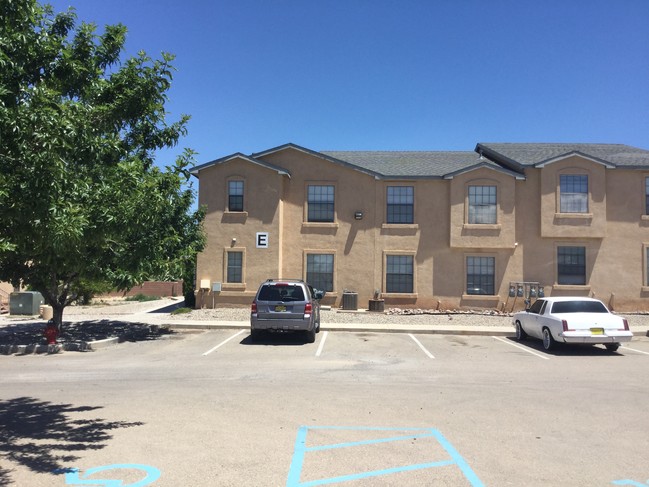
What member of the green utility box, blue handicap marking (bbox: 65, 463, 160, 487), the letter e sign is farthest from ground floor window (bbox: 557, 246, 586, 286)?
the green utility box

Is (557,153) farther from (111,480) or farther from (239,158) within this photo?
(111,480)

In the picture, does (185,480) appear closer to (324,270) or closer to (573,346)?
(573,346)

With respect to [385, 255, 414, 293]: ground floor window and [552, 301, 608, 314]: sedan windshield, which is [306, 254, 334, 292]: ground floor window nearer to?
[385, 255, 414, 293]: ground floor window

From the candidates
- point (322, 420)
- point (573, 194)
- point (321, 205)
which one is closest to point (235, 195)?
point (321, 205)

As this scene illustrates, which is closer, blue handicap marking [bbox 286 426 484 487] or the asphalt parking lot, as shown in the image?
blue handicap marking [bbox 286 426 484 487]

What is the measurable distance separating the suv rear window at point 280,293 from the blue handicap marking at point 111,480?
31.9 ft

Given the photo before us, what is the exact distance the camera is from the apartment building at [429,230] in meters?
23.6

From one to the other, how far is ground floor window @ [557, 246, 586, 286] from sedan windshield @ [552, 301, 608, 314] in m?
10.6

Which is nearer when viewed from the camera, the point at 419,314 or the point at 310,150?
the point at 419,314

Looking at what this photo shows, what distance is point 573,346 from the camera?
14.8m

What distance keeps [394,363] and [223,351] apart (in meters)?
4.47

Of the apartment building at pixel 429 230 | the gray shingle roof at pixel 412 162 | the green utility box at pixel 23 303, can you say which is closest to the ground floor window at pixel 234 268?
the apartment building at pixel 429 230

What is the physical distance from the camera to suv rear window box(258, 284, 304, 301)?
588 inches

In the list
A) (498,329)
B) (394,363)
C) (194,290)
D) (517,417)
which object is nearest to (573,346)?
(498,329)
